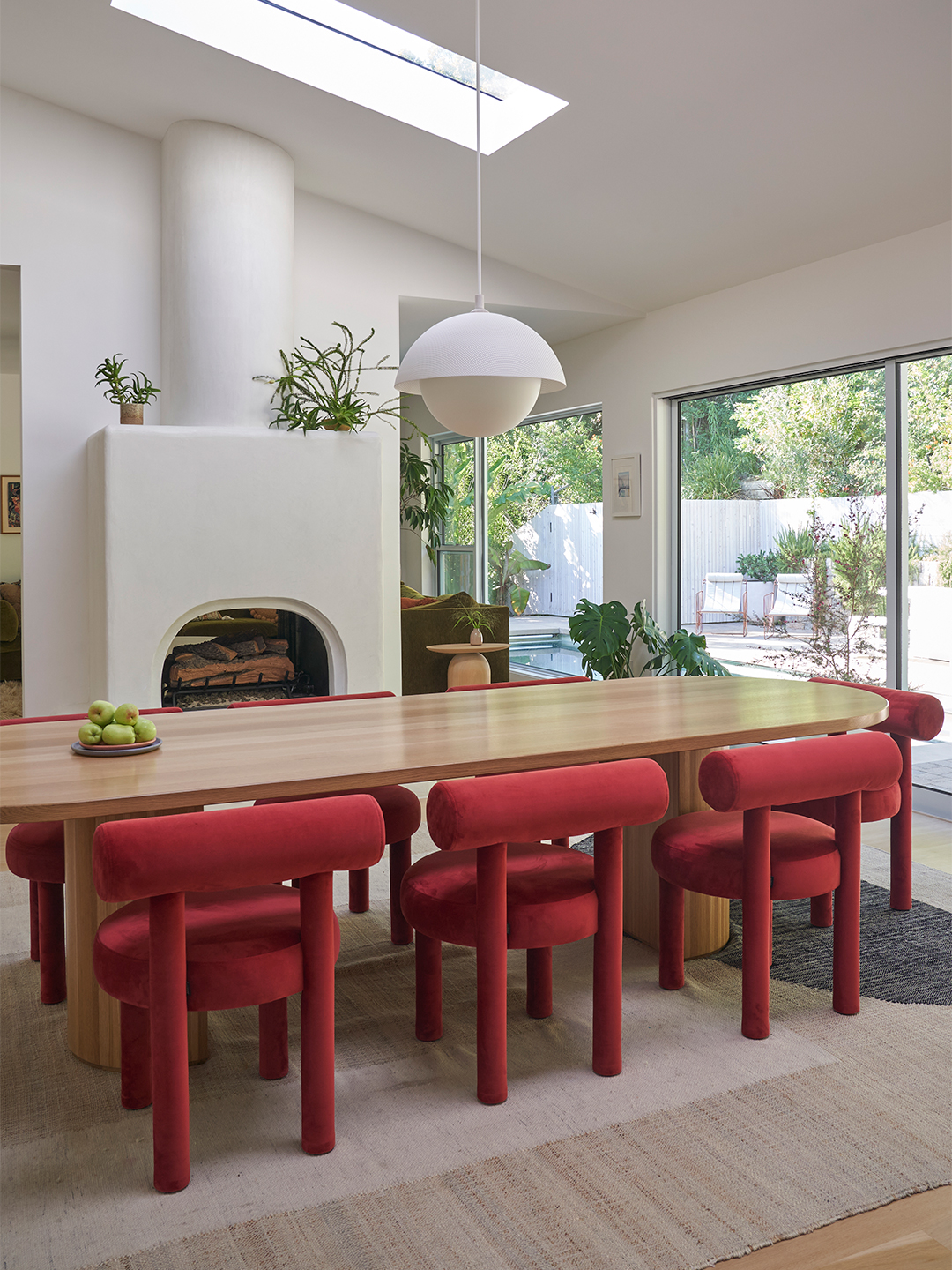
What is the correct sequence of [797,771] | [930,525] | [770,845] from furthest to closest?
[930,525], [770,845], [797,771]

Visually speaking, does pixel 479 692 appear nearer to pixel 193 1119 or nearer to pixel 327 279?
pixel 193 1119

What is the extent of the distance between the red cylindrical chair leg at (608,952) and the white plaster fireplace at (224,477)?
3.42 metres

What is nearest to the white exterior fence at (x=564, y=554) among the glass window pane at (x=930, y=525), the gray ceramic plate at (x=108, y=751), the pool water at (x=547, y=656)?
the pool water at (x=547, y=656)

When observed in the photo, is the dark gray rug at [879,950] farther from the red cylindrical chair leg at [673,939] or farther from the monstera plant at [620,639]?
the monstera plant at [620,639]

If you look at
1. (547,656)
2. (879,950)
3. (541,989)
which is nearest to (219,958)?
(541,989)

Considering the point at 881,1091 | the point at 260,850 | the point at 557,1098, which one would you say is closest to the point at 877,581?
the point at 881,1091

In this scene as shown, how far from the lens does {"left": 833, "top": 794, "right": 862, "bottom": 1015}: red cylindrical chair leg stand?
8.64ft

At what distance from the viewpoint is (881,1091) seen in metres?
2.28

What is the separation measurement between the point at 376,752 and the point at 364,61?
3.86 metres

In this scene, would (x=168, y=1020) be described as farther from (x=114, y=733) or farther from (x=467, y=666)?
(x=467, y=666)

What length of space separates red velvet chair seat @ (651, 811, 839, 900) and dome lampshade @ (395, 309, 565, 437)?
1.33 m

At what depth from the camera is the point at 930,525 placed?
4.75 m

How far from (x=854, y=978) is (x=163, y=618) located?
12.2ft

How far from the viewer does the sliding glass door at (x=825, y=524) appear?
4.77 meters
